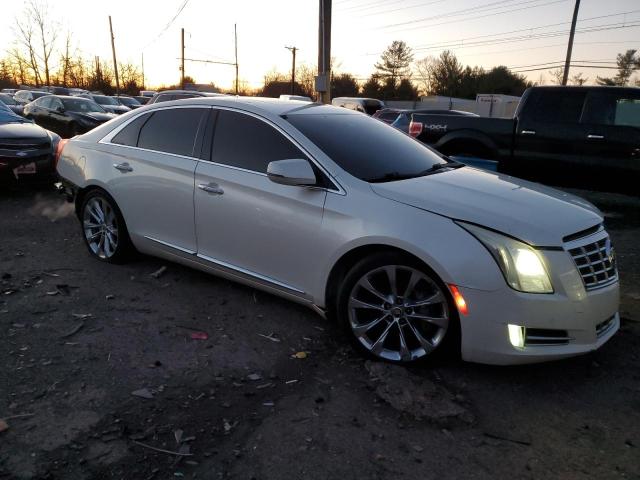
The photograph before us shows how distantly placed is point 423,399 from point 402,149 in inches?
81.2

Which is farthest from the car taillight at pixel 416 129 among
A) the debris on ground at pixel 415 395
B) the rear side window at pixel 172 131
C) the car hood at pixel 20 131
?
the car hood at pixel 20 131

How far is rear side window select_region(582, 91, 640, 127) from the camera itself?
7133 mm

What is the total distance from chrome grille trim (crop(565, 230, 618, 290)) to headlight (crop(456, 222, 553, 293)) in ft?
0.79

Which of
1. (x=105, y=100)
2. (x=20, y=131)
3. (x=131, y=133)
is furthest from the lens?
(x=105, y=100)

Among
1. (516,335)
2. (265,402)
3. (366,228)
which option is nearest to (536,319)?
(516,335)

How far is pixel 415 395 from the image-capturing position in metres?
2.99

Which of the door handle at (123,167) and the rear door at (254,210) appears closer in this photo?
the rear door at (254,210)

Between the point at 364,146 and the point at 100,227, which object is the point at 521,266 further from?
the point at 100,227

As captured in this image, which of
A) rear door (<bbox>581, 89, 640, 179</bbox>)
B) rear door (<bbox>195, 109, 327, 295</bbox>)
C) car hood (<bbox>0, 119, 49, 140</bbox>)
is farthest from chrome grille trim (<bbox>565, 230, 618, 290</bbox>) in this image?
car hood (<bbox>0, 119, 49, 140</bbox>)

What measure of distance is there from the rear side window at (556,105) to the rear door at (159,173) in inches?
211

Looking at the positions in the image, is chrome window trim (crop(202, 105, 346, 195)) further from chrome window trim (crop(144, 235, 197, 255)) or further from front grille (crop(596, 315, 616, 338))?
front grille (crop(596, 315, 616, 338))

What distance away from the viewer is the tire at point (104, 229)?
4.91 meters

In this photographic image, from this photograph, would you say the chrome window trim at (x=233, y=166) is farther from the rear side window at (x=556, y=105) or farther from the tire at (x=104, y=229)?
the rear side window at (x=556, y=105)

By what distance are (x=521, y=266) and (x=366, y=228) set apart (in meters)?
0.94
